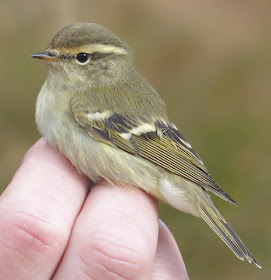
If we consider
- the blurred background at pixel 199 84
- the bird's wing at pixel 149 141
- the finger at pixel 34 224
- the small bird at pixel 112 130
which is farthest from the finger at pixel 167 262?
the blurred background at pixel 199 84

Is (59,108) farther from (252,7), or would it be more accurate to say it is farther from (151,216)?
(252,7)

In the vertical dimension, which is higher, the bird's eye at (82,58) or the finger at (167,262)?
the bird's eye at (82,58)

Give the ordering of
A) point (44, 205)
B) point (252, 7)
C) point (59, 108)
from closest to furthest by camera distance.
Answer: point (44, 205) → point (59, 108) → point (252, 7)

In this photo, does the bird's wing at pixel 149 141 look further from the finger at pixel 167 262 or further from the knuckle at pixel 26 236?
the knuckle at pixel 26 236

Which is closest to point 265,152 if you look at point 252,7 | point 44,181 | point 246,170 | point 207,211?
point 246,170

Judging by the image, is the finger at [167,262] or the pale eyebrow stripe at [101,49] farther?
the pale eyebrow stripe at [101,49]

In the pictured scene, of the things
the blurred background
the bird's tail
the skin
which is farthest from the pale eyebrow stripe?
the blurred background

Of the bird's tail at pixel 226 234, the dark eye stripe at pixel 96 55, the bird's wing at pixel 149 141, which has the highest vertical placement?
the dark eye stripe at pixel 96 55

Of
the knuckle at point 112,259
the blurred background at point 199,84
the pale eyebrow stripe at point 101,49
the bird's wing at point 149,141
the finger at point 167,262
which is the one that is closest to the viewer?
the knuckle at point 112,259
